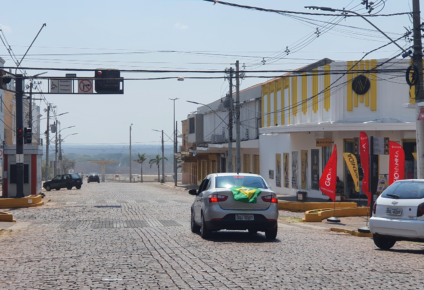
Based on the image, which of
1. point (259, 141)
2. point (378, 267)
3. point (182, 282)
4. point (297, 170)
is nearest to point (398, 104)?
point (297, 170)

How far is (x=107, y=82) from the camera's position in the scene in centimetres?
3328

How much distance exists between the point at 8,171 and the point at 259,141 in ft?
65.7

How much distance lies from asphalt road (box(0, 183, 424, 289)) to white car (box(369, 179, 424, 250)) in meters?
0.37

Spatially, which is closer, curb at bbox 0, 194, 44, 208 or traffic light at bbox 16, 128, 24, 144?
curb at bbox 0, 194, 44, 208

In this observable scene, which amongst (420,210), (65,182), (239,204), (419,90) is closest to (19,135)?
(419,90)

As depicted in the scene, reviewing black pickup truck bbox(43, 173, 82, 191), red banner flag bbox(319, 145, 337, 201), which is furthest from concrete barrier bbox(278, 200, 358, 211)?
black pickup truck bbox(43, 173, 82, 191)

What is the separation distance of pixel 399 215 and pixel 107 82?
68.2 feet

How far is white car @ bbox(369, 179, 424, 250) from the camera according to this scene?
14.5 meters

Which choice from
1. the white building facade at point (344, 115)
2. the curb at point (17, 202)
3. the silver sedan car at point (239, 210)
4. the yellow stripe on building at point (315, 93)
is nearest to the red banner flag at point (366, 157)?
the silver sedan car at point (239, 210)

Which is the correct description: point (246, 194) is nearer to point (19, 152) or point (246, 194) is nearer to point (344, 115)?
point (19, 152)

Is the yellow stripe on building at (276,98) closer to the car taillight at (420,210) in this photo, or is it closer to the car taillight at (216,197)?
the car taillight at (216,197)

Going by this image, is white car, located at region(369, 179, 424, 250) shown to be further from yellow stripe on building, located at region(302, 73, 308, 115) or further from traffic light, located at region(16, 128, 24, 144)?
yellow stripe on building, located at region(302, 73, 308, 115)

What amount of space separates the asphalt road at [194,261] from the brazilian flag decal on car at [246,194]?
99 cm

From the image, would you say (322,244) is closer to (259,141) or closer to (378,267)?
(378,267)
